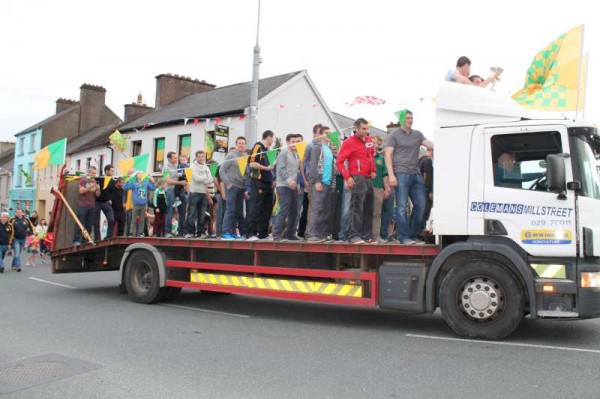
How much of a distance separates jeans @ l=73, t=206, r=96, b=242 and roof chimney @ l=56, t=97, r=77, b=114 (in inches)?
1501

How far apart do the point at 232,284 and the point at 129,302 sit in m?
2.41

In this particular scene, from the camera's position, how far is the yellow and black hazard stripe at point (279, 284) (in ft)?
23.3

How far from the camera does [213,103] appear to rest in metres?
28.4

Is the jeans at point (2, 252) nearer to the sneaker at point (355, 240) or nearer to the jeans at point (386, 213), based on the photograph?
Result: the jeans at point (386, 213)

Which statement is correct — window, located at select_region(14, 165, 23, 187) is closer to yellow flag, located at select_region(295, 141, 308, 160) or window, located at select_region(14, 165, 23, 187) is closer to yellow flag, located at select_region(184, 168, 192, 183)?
yellow flag, located at select_region(184, 168, 192, 183)

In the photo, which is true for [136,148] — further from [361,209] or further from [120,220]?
[361,209]

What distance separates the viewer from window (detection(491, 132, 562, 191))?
20.2 ft

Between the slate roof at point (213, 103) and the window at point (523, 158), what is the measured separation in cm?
1888

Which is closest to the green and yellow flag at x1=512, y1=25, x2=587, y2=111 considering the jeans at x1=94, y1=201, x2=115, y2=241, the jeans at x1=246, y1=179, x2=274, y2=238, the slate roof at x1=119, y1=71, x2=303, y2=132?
the jeans at x1=246, y1=179, x2=274, y2=238

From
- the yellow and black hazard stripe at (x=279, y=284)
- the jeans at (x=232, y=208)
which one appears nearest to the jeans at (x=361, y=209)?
the yellow and black hazard stripe at (x=279, y=284)

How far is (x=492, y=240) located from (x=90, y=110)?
42532 millimetres

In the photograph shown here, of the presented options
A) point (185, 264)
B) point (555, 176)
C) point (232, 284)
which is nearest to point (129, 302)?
point (185, 264)

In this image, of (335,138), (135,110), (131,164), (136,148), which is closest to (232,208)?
(335,138)

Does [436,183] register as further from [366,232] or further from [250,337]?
[250,337]
